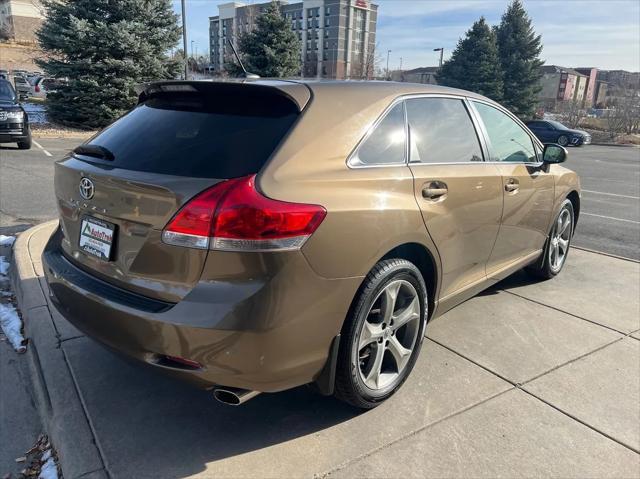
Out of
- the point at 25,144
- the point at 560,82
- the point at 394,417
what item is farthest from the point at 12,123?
the point at 560,82

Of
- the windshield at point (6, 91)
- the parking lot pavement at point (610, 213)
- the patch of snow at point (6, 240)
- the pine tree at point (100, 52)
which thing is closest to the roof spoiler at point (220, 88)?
the patch of snow at point (6, 240)

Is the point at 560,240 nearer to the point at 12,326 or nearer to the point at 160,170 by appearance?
the point at 160,170

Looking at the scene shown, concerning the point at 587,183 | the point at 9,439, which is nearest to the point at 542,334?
the point at 9,439

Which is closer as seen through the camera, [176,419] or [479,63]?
[176,419]

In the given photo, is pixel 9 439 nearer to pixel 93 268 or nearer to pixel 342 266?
pixel 93 268

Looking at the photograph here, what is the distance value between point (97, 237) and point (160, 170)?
0.50 m

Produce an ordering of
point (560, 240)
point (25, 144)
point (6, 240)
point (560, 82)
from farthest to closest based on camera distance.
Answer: point (560, 82), point (25, 144), point (6, 240), point (560, 240)

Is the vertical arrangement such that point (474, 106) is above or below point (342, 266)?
above

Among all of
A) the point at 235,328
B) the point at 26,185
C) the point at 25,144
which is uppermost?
the point at 235,328

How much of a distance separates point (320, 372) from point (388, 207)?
0.86 metres

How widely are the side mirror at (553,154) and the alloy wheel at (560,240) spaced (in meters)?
0.69

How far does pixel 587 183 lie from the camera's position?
1370cm

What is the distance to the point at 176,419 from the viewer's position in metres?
2.65

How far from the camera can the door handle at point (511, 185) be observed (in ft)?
12.1
